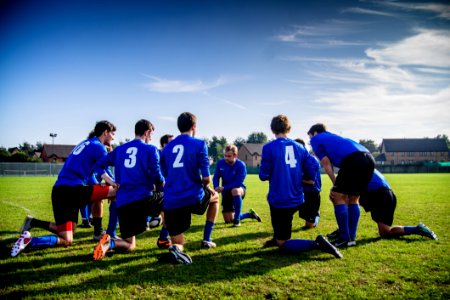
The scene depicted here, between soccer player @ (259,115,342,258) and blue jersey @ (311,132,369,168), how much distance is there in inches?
20.7

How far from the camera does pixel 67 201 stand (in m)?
5.07

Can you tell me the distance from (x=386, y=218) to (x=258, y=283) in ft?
11.1

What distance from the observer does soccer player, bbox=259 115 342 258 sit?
467 cm

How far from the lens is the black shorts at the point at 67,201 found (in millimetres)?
5051

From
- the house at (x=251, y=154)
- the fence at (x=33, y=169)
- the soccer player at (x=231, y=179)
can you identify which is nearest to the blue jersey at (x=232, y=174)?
the soccer player at (x=231, y=179)

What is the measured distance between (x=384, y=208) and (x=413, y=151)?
367ft

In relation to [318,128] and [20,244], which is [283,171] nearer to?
[318,128]

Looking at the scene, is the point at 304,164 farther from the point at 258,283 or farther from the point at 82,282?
the point at 82,282

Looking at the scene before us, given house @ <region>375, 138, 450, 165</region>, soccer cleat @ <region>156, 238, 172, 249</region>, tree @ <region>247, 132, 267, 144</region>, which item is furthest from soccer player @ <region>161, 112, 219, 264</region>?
tree @ <region>247, 132, 267, 144</region>

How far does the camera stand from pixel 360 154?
496 cm

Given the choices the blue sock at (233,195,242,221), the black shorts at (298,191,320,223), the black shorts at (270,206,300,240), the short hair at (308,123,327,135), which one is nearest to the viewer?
the black shorts at (270,206,300,240)

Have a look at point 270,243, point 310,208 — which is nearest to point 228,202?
point 310,208

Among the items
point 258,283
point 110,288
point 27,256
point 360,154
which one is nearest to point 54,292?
point 110,288

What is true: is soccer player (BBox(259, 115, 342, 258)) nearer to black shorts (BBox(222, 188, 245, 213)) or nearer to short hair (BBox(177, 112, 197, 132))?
short hair (BBox(177, 112, 197, 132))
